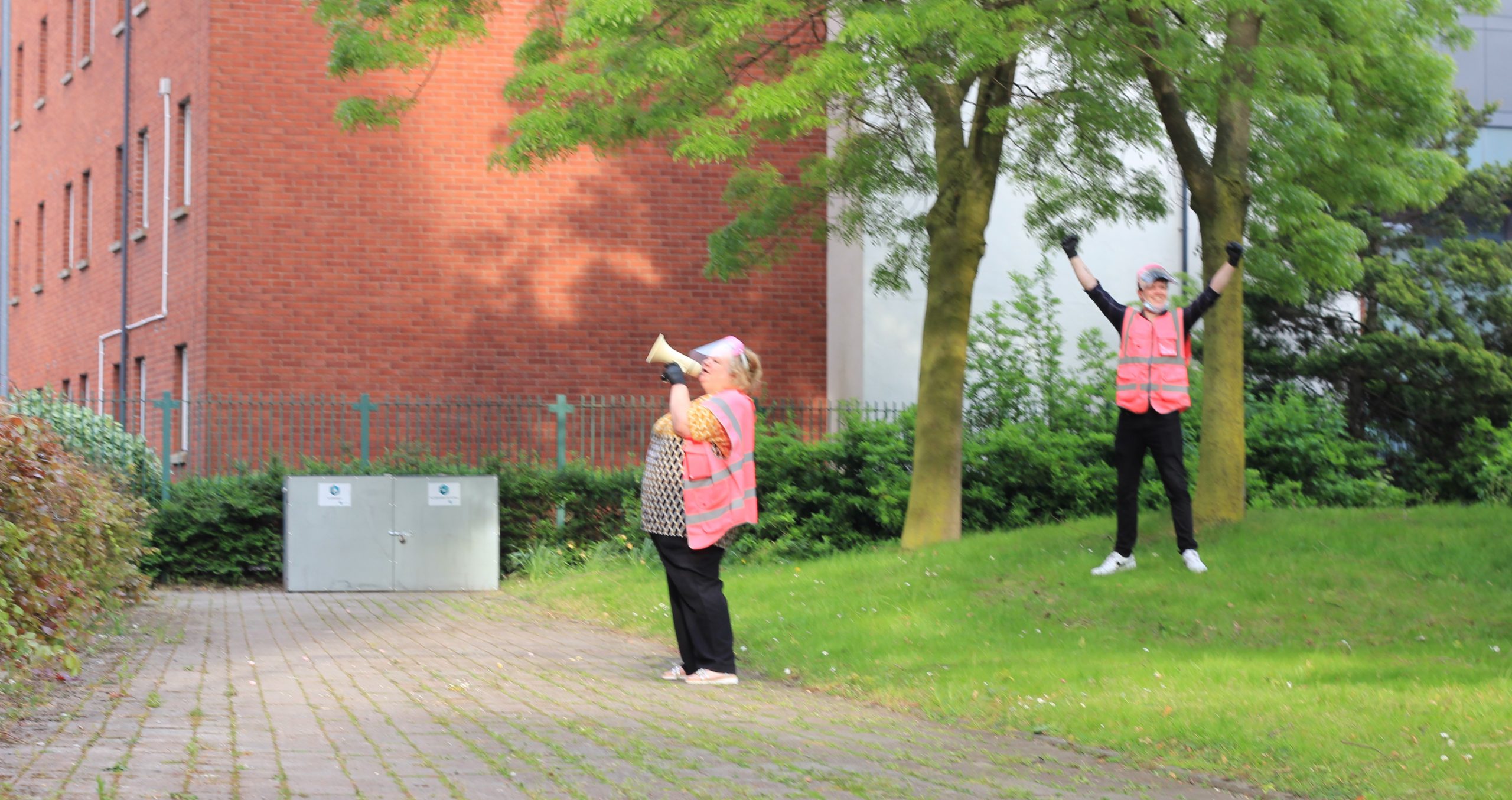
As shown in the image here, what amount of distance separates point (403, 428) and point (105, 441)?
12.0ft

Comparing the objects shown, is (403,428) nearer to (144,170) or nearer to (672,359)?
(144,170)

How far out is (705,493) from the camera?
8734 millimetres

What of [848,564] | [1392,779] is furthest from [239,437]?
[1392,779]

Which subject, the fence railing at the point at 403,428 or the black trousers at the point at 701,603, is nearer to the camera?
the black trousers at the point at 701,603

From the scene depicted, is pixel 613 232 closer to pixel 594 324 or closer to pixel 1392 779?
pixel 594 324

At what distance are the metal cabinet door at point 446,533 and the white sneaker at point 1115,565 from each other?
7.40 m

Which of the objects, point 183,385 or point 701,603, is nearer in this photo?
point 701,603

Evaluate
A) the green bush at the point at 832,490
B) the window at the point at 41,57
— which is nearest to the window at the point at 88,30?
the window at the point at 41,57

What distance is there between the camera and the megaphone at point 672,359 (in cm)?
850

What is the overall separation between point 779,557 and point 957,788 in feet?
33.2

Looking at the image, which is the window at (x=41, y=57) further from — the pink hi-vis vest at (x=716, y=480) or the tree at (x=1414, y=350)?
the pink hi-vis vest at (x=716, y=480)

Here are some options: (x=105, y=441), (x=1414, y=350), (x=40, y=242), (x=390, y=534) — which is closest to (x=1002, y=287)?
(x=1414, y=350)

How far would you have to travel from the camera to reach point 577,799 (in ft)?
18.1

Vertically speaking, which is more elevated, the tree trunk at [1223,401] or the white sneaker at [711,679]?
the tree trunk at [1223,401]
